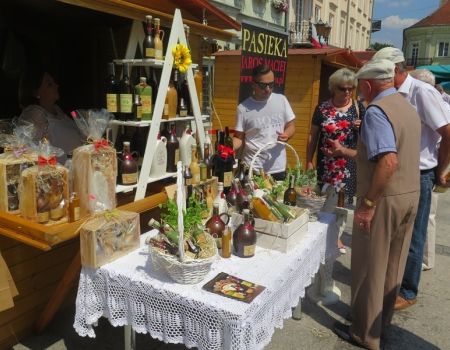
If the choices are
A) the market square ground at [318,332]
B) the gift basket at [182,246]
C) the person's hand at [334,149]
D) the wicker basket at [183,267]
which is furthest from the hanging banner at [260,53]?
the wicker basket at [183,267]

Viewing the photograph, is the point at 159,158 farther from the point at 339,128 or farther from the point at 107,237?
the point at 339,128

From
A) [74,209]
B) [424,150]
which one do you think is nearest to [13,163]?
[74,209]

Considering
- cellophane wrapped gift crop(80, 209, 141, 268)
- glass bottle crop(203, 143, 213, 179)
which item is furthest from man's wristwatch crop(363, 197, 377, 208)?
cellophane wrapped gift crop(80, 209, 141, 268)

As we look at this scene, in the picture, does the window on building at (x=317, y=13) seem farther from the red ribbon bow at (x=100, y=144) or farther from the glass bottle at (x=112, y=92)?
the red ribbon bow at (x=100, y=144)

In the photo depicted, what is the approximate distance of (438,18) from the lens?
149 ft

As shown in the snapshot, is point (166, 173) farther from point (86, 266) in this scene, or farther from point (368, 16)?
point (368, 16)

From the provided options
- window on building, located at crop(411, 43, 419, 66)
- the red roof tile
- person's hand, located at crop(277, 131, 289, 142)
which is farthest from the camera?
window on building, located at crop(411, 43, 419, 66)

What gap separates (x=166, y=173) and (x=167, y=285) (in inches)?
47.8

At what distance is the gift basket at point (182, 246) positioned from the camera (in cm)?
168

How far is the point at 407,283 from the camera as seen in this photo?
3201 millimetres

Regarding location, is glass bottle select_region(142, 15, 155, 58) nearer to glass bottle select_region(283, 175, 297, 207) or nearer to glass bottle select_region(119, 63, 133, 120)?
glass bottle select_region(119, 63, 133, 120)

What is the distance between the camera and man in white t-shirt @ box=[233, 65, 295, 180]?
3584mm

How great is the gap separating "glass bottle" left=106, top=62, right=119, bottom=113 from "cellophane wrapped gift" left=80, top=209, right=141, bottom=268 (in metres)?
0.73

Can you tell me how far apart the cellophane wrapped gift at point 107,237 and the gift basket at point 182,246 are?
207 millimetres
